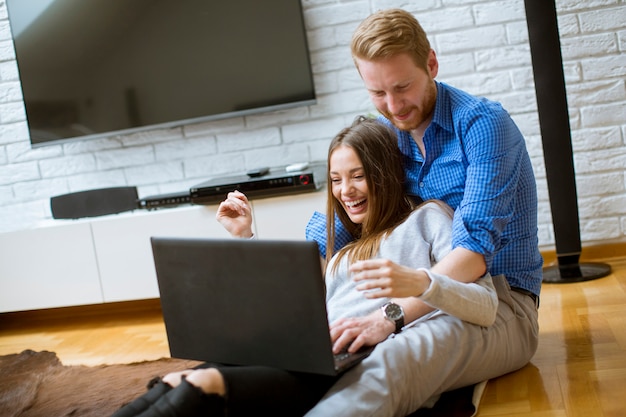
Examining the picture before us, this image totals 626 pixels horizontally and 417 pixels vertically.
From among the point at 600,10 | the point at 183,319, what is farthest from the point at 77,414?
the point at 600,10

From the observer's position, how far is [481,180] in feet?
5.55

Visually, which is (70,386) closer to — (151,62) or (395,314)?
(395,314)

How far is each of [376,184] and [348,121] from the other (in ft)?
4.61

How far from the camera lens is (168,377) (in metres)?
1.40

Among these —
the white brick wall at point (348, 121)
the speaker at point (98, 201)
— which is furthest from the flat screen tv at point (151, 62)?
the speaker at point (98, 201)

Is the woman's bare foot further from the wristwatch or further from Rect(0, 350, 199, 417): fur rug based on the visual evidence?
Rect(0, 350, 199, 417): fur rug

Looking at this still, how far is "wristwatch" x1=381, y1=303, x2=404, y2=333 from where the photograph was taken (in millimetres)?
1652

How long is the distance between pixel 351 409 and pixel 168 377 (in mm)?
334

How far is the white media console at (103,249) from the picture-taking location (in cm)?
299

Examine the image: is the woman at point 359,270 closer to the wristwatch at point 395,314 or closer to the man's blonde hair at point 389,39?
the wristwatch at point 395,314

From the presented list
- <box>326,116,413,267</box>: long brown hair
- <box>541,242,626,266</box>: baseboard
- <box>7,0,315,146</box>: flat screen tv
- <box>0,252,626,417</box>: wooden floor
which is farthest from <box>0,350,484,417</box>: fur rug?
<box>541,242,626,266</box>: baseboard

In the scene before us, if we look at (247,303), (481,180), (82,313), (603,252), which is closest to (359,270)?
(247,303)

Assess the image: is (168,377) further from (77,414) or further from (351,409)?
Answer: (77,414)

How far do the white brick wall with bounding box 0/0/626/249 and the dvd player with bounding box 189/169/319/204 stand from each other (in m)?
0.32
